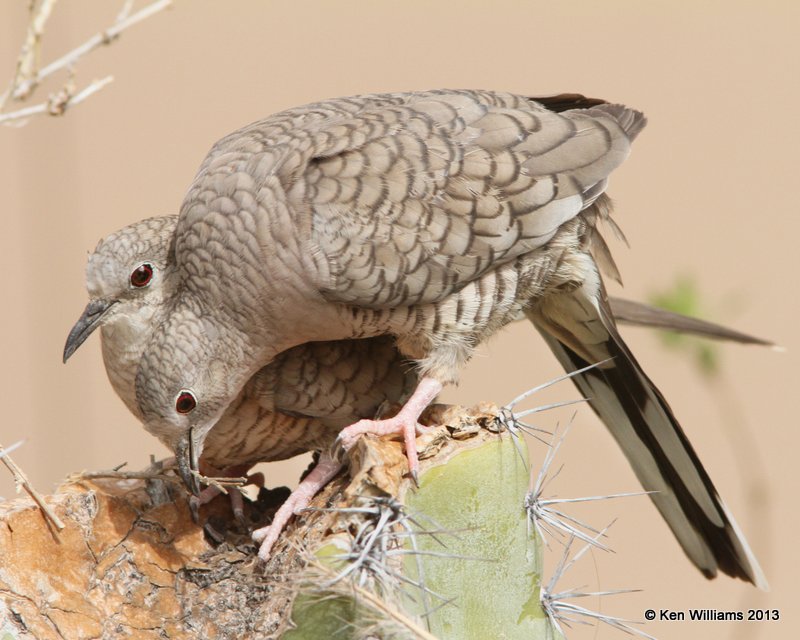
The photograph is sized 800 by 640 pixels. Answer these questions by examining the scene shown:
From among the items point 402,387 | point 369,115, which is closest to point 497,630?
point 402,387

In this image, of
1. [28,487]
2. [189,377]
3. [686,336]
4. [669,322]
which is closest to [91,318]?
[189,377]

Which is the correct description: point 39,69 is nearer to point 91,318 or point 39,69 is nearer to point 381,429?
point 91,318

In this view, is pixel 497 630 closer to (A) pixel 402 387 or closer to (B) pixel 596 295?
(A) pixel 402 387

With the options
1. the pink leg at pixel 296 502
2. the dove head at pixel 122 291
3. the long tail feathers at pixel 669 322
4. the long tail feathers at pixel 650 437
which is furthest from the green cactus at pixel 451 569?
the long tail feathers at pixel 669 322

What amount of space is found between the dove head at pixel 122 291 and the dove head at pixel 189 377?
0.25ft

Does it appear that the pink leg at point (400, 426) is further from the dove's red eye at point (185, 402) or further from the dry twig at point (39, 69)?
the dry twig at point (39, 69)

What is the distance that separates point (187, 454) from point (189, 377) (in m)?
0.21

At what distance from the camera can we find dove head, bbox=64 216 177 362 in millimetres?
2855

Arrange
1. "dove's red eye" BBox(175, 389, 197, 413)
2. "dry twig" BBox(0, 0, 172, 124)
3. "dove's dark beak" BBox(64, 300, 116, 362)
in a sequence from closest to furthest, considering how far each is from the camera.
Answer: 1. "dry twig" BBox(0, 0, 172, 124)
2. "dove's red eye" BBox(175, 389, 197, 413)
3. "dove's dark beak" BBox(64, 300, 116, 362)

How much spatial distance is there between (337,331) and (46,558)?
0.94 meters

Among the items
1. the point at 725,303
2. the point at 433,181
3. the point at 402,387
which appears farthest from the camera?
the point at 725,303

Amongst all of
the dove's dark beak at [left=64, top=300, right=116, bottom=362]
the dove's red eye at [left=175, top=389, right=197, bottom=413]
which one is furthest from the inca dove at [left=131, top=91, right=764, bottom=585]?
the dove's dark beak at [left=64, top=300, right=116, bottom=362]

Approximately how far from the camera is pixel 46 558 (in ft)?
8.20

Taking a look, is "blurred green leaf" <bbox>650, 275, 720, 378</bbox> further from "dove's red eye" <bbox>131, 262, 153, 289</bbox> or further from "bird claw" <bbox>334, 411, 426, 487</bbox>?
"dove's red eye" <bbox>131, 262, 153, 289</bbox>
